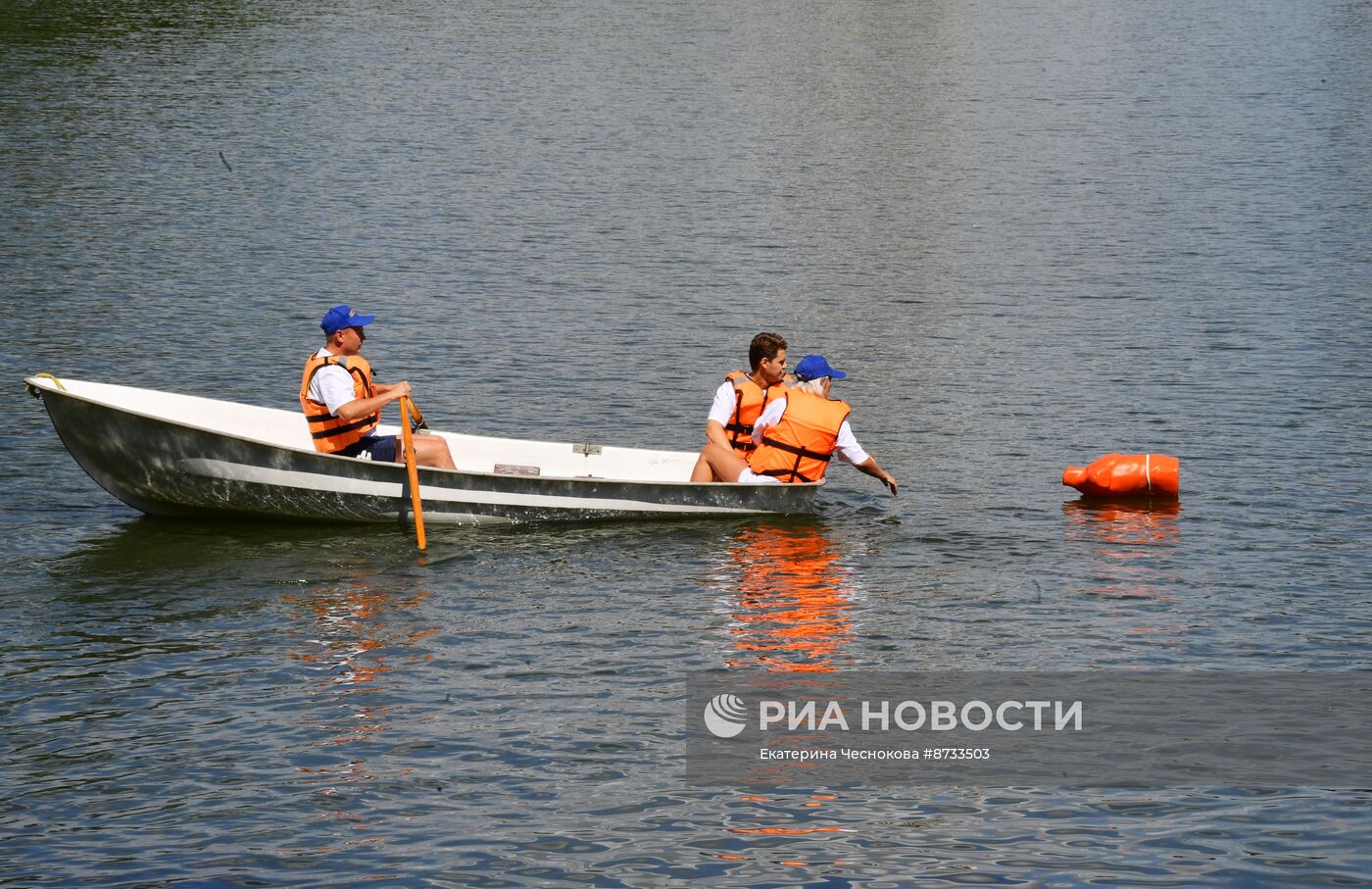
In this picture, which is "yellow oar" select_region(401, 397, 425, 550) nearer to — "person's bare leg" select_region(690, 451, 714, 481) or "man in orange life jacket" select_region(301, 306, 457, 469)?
"man in orange life jacket" select_region(301, 306, 457, 469)

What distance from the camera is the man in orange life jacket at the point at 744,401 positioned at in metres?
16.2

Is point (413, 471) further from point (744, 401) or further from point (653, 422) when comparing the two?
point (653, 422)

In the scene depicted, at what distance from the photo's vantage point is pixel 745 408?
659 inches

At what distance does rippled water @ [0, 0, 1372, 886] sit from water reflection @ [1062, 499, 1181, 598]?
65 millimetres

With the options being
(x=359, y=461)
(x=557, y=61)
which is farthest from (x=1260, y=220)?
(x=557, y=61)

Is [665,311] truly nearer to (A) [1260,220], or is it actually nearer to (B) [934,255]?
(B) [934,255]

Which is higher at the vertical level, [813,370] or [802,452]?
[813,370]

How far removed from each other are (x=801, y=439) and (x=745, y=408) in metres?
0.71

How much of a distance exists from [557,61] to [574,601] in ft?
129

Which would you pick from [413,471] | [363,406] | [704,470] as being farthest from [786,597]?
[363,406]

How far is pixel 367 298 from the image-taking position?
26922mm

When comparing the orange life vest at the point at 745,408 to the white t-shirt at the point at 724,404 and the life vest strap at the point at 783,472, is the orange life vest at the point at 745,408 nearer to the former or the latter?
the white t-shirt at the point at 724,404

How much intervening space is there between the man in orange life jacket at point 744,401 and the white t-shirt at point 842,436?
19 centimetres

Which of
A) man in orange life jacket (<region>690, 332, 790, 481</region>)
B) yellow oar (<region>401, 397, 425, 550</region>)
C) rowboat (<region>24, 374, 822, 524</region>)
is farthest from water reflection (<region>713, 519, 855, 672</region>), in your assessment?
yellow oar (<region>401, 397, 425, 550</region>)
